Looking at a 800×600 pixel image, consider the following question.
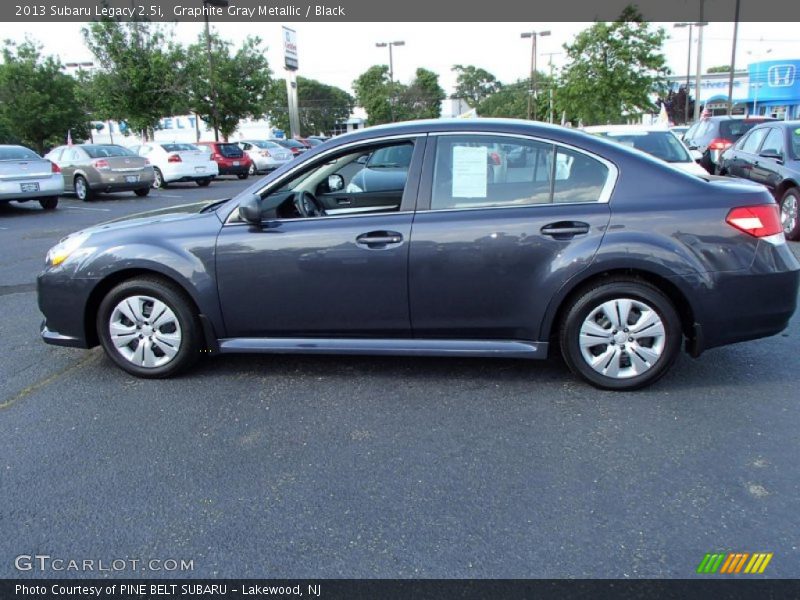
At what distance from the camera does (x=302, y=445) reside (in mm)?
3391

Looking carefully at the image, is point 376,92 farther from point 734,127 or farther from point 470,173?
point 470,173

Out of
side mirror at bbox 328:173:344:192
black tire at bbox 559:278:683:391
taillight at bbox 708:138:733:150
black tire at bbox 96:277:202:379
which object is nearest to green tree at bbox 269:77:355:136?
taillight at bbox 708:138:733:150

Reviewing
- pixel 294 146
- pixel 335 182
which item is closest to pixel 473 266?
pixel 335 182

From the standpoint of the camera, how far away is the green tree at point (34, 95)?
3203cm

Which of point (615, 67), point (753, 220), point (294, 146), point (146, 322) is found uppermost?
point (615, 67)

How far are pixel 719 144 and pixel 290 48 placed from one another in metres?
24.0

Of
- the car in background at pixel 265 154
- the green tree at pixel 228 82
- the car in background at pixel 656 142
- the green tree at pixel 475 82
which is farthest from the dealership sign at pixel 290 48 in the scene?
the green tree at pixel 475 82

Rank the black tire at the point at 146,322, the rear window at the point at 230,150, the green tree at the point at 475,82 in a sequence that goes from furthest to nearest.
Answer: the green tree at the point at 475,82, the rear window at the point at 230,150, the black tire at the point at 146,322

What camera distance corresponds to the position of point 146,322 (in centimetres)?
425

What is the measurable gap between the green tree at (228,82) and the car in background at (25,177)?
49.4 feet

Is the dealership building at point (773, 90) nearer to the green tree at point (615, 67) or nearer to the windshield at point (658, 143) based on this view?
the green tree at point (615, 67)

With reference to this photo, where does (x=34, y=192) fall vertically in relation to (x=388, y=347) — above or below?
above

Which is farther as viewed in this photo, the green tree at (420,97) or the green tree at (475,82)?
the green tree at (475,82)

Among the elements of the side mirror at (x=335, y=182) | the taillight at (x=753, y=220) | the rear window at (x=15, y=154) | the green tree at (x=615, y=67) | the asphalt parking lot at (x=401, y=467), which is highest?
the green tree at (x=615, y=67)
